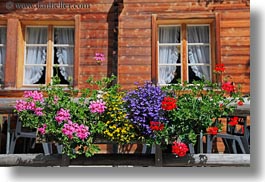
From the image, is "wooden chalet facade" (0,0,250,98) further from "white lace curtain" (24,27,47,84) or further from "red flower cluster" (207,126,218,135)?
"red flower cluster" (207,126,218,135)

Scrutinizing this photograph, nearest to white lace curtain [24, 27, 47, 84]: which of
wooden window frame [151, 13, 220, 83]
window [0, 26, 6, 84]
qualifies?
window [0, 26, 6, 84]

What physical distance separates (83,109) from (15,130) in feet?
6.17

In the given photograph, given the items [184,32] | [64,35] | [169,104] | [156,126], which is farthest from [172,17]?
[156,126]

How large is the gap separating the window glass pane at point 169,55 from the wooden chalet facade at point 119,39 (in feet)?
0.05

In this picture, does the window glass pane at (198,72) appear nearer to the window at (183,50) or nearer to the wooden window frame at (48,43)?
the window at (183,50)

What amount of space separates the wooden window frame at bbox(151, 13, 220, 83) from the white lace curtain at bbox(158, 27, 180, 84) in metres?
0.11

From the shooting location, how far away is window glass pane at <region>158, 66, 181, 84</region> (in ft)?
23.8

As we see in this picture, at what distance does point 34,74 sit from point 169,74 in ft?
7.04

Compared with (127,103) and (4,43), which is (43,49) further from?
(127,103)

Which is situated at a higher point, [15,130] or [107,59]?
[107,59]

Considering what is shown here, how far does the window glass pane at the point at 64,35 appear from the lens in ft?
24.8

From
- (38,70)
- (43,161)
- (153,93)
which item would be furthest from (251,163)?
(38,70)

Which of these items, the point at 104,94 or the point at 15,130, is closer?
the point at 104,94

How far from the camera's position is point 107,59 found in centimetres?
730
